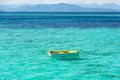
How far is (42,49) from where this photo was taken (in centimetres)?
3453

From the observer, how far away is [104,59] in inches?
1127

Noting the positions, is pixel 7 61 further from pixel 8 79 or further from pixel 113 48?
pixel 113 48

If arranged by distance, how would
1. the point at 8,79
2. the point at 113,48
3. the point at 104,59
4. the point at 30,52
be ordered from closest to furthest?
the point at 8,79, the point at 104,59, the point at 30,52, the point at 113,48

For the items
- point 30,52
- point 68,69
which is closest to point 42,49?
point 30,52

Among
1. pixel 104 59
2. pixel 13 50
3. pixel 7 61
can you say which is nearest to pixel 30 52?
pixel 13 50

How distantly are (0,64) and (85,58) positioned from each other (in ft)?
22.8

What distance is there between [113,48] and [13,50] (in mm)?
9817

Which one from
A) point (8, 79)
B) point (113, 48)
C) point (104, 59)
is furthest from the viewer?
point (113, 48)

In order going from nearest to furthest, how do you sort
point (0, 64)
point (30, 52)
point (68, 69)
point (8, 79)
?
point (8, 79)
point (68, 69)
point (0, 64)
point (30, 52)

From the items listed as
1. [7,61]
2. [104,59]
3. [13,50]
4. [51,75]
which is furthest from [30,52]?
[51,75]

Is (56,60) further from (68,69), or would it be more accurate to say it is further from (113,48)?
(113,48)

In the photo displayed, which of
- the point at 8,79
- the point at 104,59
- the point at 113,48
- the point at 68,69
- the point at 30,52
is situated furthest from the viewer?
the point at 113,48

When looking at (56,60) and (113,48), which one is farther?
(113,48)

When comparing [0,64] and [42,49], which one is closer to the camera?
[0,64]
